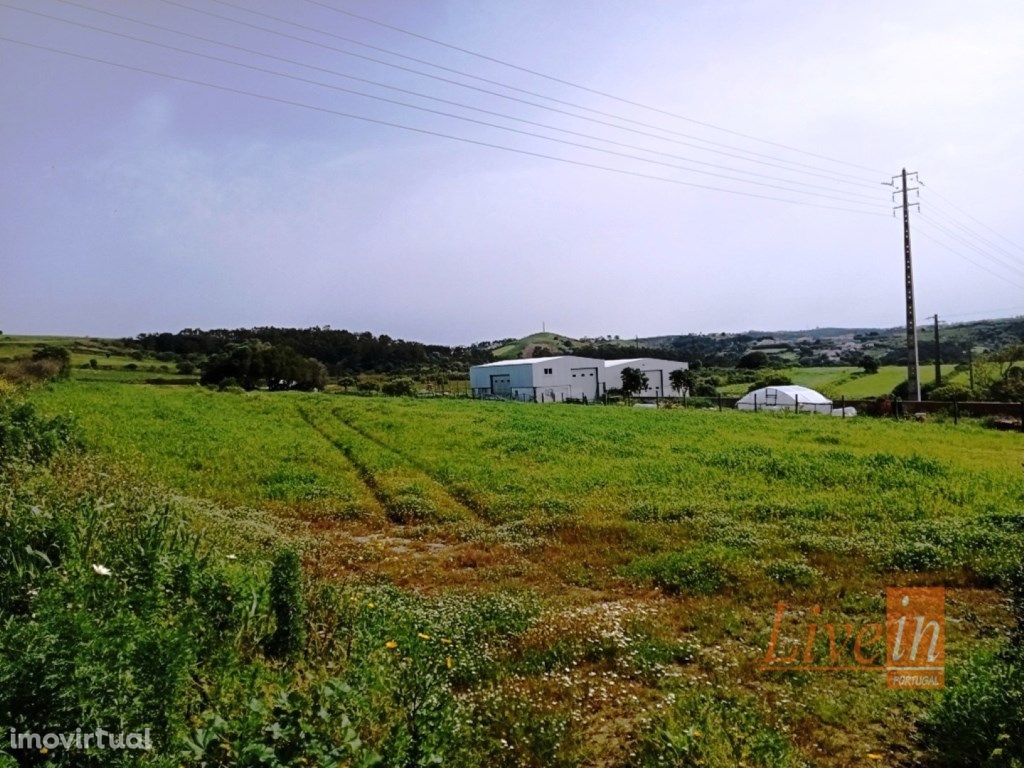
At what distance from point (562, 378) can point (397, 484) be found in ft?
180

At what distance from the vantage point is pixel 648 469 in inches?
637

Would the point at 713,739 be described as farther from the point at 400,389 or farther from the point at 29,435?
the point at 400,389

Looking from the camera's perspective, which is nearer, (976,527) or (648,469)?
(976,527)

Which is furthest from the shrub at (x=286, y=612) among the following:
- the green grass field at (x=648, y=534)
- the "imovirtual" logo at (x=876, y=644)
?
the "imovirtual" logo at (x=876, y=644)

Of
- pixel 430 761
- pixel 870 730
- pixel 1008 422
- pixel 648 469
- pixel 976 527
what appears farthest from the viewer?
pixel 1008 422

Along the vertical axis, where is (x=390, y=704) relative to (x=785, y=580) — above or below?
above

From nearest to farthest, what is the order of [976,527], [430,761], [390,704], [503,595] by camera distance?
1. [430,761]
2. [390,704]
3. [503,595]
4. [976,527]

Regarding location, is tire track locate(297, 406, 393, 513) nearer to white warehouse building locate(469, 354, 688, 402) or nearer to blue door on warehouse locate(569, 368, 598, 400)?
white warehouse building locate(469, 354, 688, 402)

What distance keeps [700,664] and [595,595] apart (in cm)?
234

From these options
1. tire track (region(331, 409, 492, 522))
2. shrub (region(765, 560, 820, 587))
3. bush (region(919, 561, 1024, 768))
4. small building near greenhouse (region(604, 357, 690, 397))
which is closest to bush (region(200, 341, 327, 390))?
small building near greenhouse (region(604, 357, 690, 397))

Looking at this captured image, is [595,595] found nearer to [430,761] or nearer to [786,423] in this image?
[430,761]

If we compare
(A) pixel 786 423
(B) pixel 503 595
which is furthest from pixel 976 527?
(A) pixel 786 423

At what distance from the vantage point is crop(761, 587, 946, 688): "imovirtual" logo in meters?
5.72

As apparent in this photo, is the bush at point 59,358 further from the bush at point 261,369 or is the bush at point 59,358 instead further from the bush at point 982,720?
the bush at point 982,720
